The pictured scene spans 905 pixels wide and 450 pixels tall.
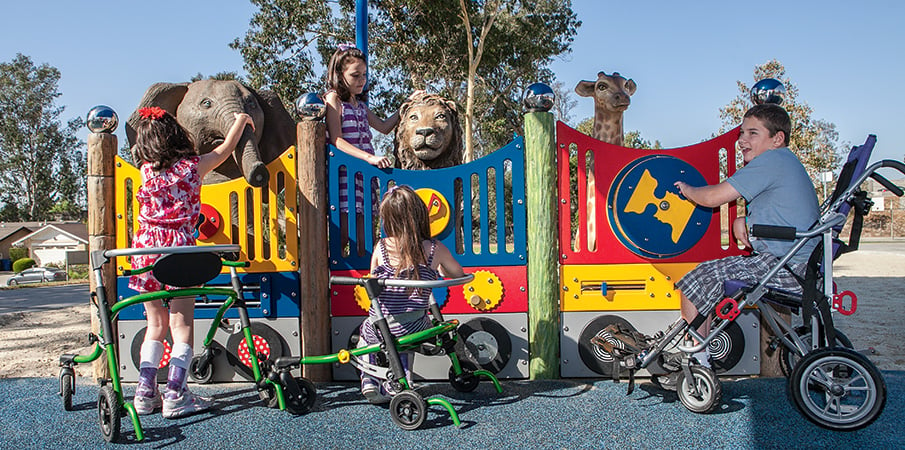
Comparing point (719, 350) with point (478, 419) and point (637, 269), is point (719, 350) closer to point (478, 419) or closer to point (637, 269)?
point (637, 269)

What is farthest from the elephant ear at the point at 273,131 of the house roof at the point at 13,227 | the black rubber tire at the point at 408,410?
the house roof at the point at 13,227

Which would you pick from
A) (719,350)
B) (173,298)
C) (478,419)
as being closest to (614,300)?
(719,350)

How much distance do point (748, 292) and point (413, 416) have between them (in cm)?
178

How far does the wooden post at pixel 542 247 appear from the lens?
13.0ft

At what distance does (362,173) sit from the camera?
4113 mm

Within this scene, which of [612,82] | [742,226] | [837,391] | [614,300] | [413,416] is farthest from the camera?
[612,82]

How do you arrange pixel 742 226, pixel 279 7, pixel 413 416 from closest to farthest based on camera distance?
pixel 413 416, pixel 742 226, pixel 279 7

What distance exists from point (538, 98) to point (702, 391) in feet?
6.32

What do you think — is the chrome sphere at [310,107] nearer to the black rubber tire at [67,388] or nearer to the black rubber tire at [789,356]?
the black rubber tire at [67,388]

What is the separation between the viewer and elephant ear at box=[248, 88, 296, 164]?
24.5 feet

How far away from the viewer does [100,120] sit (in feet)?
13.2

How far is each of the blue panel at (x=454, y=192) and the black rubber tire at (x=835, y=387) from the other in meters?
1.68

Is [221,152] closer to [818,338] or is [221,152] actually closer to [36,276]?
[818,338]

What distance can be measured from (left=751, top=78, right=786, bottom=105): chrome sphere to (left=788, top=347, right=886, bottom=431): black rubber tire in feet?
5.76
